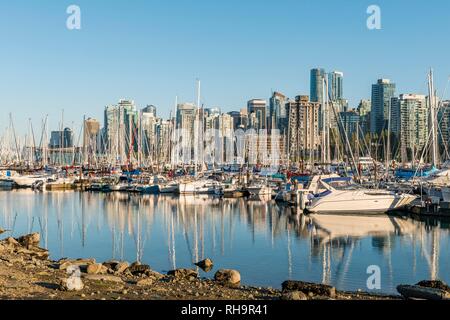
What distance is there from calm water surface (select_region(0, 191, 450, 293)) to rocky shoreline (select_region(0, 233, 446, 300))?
2.54m

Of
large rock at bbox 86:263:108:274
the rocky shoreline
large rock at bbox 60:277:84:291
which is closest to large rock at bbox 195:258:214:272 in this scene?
the rocky shoreline

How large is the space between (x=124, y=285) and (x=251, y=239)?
60.9 ft

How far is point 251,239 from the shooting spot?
37.8 metres

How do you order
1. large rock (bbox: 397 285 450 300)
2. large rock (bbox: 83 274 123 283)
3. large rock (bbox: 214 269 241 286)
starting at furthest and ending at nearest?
large rock (bbox: 214 269 241 286), large rock (bbox: 83 274 123 283), large rock (bbox: 397 285 450 300)

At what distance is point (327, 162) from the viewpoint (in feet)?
254

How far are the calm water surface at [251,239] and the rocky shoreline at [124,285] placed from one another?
2541 mm

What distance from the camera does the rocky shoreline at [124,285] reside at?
17547 mm

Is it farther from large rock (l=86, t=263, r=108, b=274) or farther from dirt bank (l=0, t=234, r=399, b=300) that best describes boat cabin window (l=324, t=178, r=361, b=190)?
large rock (l=86, t=263, r=108, b=274)

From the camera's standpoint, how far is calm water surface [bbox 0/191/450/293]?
2717cm

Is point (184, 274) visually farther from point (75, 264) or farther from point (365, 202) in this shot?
point (365, 202)

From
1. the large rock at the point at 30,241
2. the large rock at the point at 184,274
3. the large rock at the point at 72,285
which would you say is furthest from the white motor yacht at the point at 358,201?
the large rock at the point at 72,285

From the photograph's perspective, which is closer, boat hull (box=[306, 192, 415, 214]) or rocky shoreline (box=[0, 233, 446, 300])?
rocky shoreline (box=[0, 233, 446, 300])
